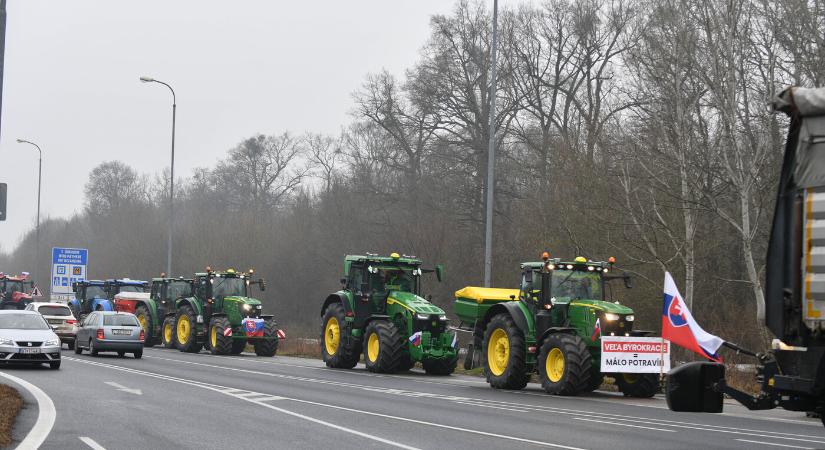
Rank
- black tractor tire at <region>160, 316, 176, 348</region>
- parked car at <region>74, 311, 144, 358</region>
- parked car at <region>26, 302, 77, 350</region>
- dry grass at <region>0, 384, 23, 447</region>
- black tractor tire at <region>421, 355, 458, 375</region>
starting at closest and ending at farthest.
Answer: dry grass at <region>0, 384, 23, 447</region> < black tractor tire at <region>421, 355, 458, 375</region> < parked car at <region>74, 311, 144, 358</region> < parked car at <region>26, 302, 77, 350</region> < black tractor tire at <region>160, 316, 176, 348</region>

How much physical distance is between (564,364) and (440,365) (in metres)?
7.11

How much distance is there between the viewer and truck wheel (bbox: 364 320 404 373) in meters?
26.3

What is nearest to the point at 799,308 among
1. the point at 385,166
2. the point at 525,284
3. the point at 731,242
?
the point at 525,284

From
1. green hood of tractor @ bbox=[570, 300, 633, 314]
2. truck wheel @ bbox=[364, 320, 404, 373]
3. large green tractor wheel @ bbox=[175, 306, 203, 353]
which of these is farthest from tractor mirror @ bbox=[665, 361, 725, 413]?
large green tractor wheel @ bbox=[175, 306, 203, 353]

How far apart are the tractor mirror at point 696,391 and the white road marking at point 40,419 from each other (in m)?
7.06

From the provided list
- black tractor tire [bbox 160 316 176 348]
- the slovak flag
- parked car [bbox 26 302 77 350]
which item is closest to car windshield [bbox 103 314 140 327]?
parked car [bbox 26 302 77 350]

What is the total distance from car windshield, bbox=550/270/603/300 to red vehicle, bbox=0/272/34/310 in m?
41.0

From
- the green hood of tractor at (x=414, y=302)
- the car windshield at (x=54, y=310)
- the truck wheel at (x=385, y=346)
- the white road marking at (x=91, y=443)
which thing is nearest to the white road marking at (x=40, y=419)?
the white road marking at (x=91, y=443)

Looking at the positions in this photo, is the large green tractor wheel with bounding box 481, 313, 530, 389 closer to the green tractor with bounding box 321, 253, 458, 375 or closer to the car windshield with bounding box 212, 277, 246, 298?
the green tractor with bounding box 321, 253, 458, 375

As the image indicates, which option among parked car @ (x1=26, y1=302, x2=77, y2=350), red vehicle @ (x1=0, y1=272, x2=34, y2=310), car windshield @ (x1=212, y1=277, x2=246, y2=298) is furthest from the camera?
red vehicle @ (x1=0, y1=272, x2=34, y2=310)

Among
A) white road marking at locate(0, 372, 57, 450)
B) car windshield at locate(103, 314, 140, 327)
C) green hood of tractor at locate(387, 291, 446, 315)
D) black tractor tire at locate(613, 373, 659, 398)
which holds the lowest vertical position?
white road marking at locate(0, 372, 57, 450)

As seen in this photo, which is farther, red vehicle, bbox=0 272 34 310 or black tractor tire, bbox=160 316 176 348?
red vehicle, bbox=0 272 34 310

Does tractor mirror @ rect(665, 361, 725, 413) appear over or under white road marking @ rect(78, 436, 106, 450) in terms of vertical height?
over

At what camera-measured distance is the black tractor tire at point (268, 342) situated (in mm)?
35719
